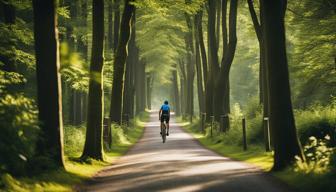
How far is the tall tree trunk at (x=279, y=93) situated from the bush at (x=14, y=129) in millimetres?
6808

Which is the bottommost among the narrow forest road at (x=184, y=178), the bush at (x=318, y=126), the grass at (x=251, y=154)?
the grass at (x=251, y=154)

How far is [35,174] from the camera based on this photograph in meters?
11.8

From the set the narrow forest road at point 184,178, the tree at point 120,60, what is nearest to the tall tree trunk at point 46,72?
the narrow forest road at point 184,178

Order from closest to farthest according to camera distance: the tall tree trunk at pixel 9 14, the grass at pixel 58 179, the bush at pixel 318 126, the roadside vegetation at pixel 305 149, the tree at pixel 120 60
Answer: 1. the grass at pixel 58 179
2. the roadside vegetation at pixel 305 149
3. the bush at pixel 318 126
4. the tall tree trunk at pixel 9 14
5. the tree at pixel 120 60

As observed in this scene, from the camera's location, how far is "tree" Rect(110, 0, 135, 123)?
83.3ft

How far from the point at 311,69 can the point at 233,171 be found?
1929cm

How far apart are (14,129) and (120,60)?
17.6 meters

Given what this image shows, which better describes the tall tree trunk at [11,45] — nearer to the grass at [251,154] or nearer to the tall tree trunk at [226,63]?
the grass at [251,154]

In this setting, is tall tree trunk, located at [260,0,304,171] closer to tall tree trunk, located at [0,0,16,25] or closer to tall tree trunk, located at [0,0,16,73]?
tall tree trunk, located at [0,0,16,73]

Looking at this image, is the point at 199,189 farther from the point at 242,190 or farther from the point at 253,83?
the point at 253,83

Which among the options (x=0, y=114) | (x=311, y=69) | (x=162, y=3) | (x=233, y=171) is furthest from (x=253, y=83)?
(x=0, y=114)

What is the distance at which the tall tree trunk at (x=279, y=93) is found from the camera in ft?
44.9

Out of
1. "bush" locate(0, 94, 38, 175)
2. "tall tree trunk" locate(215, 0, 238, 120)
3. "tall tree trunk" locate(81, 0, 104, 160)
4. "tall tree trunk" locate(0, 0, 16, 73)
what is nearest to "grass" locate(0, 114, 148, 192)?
"bush" locate(0, 94, 38, 175)

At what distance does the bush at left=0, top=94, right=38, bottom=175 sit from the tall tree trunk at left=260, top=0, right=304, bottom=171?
22.3 ft
